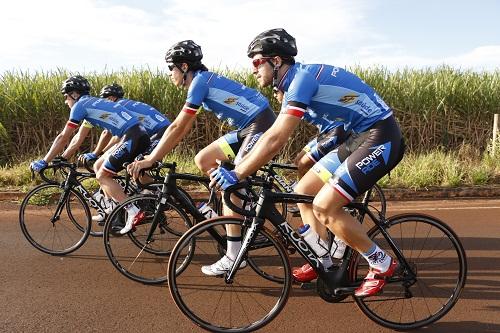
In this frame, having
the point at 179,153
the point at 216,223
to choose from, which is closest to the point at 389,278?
the point at 216,223

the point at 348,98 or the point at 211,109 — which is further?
the point at 211,109

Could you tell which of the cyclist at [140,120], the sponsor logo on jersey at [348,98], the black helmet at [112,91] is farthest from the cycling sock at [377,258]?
the black helmet at [112,91]

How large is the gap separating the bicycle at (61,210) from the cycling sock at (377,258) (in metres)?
3.52

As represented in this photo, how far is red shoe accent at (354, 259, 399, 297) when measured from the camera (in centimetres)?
352

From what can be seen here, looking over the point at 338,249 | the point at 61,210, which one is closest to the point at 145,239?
the point at 61,210

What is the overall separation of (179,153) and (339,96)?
972cm

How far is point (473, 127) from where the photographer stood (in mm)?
14312

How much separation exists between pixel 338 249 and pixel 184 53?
8.25 ft

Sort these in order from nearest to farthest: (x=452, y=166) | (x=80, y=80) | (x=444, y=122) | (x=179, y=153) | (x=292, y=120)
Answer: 1. (x=292, y=120)
2. (x=80, y=80)
3. (x=452, y=166)
4. (x=179, y=153)
5. (x=444, y=122)

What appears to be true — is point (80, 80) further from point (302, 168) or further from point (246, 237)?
point (246, 237)

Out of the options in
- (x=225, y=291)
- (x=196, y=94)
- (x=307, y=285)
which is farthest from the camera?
(x=196, y=94)

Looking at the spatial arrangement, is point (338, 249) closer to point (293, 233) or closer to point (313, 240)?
point (313, 240)

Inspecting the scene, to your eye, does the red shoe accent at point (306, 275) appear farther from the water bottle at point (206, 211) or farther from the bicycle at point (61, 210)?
the bicycle at point (61, 210)

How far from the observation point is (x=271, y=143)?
337 cm
